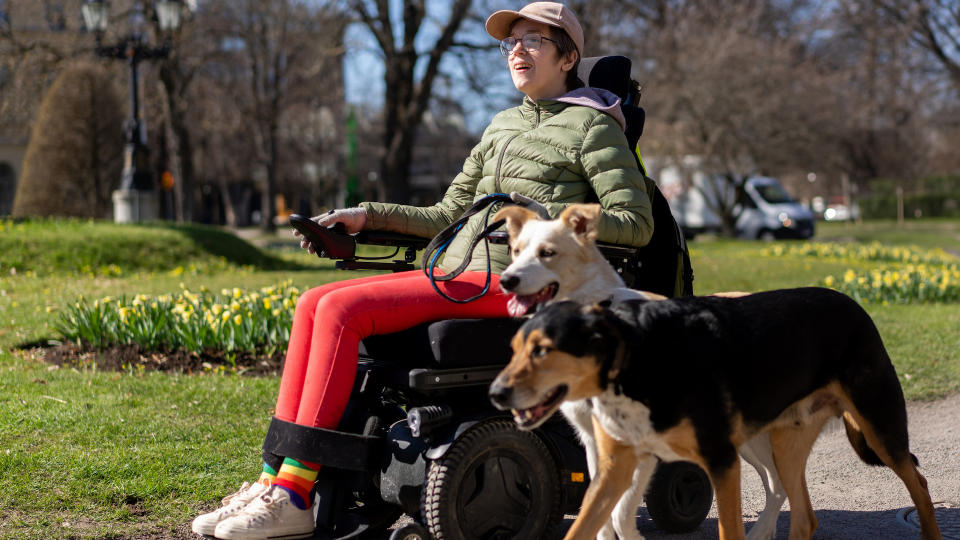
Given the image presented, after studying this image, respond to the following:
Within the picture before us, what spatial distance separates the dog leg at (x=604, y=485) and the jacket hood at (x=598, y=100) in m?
1.43

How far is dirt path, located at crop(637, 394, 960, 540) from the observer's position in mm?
3916

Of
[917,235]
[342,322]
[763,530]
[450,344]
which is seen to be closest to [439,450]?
[450,344]

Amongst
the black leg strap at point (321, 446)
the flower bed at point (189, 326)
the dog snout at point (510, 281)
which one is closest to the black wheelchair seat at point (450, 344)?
the black leg strap at point (321, 446)

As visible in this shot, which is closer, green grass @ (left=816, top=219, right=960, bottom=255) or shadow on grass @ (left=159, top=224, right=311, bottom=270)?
shadow on grass @ (left=159, top=224, right=311, bottom=270)

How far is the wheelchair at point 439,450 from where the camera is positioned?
3.30 m

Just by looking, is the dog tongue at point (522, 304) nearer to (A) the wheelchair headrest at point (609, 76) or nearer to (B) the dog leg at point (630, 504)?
(B) the dog leg at point (630, 504)

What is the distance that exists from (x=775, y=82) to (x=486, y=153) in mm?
25415

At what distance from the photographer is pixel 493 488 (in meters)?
3.40

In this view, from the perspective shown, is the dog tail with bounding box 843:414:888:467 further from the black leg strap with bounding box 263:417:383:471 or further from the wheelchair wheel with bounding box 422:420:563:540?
the black leg strap with bounding box 263:417:383:471

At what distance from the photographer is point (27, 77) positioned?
21.7m

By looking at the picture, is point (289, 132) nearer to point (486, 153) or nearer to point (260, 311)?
point (260, 311)

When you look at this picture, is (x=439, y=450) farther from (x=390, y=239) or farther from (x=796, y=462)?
(x=796, y=462)

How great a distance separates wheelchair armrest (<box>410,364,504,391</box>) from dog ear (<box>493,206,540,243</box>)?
1.79ft

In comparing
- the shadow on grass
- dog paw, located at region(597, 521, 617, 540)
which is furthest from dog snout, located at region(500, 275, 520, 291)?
the shadow on grass
